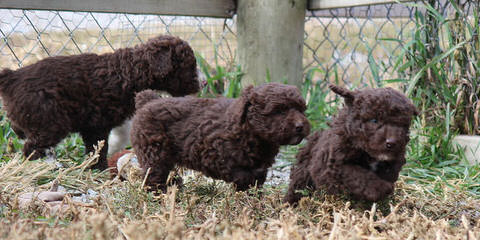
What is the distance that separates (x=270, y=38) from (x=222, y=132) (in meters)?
2.13

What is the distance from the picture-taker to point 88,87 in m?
4.05

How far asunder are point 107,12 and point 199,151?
2064 millimetres

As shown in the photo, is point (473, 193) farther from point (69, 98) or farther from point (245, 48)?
point (69, 98)

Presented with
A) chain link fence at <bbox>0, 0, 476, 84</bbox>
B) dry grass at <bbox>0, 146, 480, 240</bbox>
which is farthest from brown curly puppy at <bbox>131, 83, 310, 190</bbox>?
chain link fence at <bbox>0, 0, 476, 84</bbox>

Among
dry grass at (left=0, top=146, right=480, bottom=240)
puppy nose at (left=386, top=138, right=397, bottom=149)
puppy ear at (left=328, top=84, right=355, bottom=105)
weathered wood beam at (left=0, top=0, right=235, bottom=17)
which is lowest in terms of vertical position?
dry grass at (left=0, top=146, right=480, bottom=240)

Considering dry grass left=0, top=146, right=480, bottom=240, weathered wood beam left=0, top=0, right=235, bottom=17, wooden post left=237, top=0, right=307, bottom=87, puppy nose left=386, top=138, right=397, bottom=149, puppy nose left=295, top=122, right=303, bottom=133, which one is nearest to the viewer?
dry grass left=0, top=146, right=480, bottom=240

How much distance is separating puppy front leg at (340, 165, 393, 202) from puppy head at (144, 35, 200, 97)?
188 centimetres

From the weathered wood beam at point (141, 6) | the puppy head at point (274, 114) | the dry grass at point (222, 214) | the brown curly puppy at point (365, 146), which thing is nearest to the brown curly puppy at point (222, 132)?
the puppy head at point (274, 114)

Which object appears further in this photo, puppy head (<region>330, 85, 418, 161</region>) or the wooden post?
the wooden post

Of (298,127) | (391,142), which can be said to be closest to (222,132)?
(298,127)

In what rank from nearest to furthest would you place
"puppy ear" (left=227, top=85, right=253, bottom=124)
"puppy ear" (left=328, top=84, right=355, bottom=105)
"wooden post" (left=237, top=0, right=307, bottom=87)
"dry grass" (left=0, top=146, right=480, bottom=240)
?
"dry grass" (left=0, top=146, right=480, bottom=240) → "puppy ear" (left=328, top=84, right=355, bottom=105) → "puppy ear" (left=227, top=85, right=253, bottom=124) → "wooden post" (left=237, top=0, right=307, bottom=87)

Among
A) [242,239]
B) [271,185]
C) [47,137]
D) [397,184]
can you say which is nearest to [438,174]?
[397,184]

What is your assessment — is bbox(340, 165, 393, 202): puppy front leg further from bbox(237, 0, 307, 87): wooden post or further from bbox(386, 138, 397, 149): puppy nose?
bbox(237, 0, 307, 87): wooden post

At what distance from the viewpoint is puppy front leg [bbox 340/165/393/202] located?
252 centimetres
